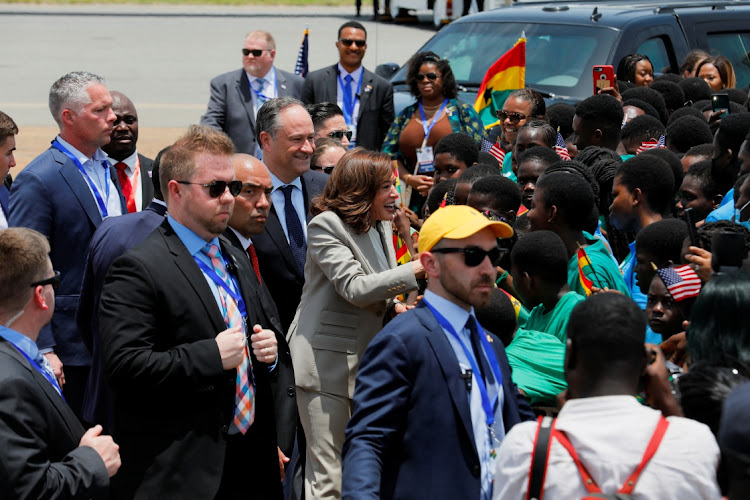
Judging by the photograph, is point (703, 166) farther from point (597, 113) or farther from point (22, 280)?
point (22, 280)

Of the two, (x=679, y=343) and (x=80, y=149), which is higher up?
(x=80, y=149)

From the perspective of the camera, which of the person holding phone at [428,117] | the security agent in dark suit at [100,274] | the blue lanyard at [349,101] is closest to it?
the security agent in dark suit at [100,274]

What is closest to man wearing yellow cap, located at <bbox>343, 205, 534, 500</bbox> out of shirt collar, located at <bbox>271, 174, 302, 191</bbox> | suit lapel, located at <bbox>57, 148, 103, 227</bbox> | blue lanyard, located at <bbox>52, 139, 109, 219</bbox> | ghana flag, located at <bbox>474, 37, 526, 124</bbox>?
shirt collar, located at <bbox>271, 174, 302, 191</bbox>

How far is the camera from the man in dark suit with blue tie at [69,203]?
579 cm

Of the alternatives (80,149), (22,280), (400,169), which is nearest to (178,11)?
(400,169)

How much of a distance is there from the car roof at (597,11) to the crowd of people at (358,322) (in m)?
3.41

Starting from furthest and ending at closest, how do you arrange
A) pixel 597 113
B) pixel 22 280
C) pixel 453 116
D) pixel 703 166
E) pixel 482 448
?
1. pixel 453 116
2. pixel 597 113
3. pixel 703 166
4. pixel 22 280
5. pixel 482 448

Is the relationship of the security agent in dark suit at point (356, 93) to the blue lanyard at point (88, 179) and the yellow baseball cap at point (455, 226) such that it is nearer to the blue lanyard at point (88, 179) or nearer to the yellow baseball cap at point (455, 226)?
the blue lanyard at point (88, 179)

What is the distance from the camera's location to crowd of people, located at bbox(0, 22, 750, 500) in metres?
3.04

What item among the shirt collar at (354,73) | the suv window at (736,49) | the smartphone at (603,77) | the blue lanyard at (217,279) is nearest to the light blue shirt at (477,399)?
the blue lanyard at (217,279)

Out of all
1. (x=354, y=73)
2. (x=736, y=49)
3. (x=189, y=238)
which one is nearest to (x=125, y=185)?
(x=189, y=238)

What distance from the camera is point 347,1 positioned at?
41219 millimetres

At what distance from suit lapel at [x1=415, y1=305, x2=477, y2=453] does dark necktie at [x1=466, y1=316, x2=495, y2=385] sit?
139 mm

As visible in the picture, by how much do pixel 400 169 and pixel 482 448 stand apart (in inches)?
222
